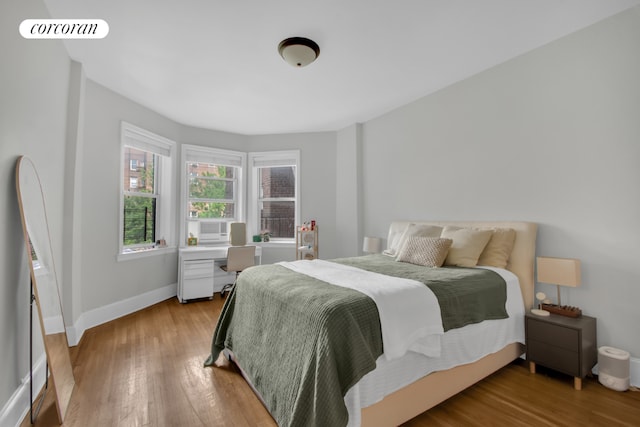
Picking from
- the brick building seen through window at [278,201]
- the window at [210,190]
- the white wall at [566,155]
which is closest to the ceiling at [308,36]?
the white wall at [566,155]

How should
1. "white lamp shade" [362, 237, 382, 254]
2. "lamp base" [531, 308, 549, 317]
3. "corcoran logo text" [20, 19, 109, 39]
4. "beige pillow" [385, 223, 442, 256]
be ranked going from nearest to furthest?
1. "corcoran logo text" [20, 19, 109, 39]
2. "lamp base" [531, 308, 549, 317]
3. "beige pillow" [385, 223, 442, 256]
4. "white lamp shade" [362, 237, 382, 254]

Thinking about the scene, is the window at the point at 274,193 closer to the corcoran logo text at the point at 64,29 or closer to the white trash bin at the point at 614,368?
the corcoran logo text at the point at 64,29

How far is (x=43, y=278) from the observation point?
192 cm

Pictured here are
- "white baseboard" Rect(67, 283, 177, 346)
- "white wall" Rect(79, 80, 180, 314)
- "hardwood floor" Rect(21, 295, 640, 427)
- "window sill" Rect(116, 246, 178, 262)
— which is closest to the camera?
"hardwood floor" Rect(21, 295, 640, 427)

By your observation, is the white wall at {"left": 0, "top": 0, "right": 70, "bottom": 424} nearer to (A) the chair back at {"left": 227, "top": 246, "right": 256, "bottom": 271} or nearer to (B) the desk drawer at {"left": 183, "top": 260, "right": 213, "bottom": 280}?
(B) the desk drawer at {"left": 183, "top": 260, "right": 213, "bottom": 280}

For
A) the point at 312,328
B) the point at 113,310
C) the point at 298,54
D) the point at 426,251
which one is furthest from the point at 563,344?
the point at 113,310

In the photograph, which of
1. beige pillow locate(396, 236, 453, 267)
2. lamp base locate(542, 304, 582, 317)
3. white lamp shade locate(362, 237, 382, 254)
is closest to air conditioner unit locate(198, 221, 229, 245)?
white lamp shade locate(362, 237, 382, 254)

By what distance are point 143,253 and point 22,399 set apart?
2.23 m

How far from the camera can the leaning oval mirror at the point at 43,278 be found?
1689 millimetres

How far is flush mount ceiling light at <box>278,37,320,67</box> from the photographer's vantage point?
93.0 inches

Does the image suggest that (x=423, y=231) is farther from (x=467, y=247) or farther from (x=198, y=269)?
(x=198, y=269)

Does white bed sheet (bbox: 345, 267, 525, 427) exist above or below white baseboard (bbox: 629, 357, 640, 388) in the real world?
above

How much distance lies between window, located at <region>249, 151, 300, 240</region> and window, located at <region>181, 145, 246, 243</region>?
24 centimetres

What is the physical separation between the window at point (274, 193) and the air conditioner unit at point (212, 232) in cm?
50
